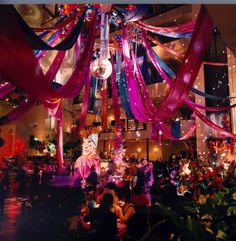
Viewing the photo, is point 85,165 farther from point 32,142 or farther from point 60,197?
point 32,142

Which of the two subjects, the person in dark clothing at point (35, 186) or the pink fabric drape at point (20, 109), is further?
the person in dark clothing at point (35, 186)

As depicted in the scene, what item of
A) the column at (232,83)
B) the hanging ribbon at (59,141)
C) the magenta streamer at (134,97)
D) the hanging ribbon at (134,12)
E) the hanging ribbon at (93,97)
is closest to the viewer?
the hanging ribbon at (134,12)

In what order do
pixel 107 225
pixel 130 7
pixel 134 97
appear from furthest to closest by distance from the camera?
pixel 134 97 → pixel 130 7 → pixel 107 225

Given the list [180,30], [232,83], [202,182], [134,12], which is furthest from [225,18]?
[232,83]

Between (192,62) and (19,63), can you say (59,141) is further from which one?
(192,62)

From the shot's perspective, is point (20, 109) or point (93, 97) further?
point (93, 97)

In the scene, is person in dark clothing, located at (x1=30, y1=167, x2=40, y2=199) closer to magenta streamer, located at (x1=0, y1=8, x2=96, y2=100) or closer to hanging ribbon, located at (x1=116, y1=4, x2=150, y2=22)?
magenta streamer, located at (x1=0, y1=8, x2=96, y2=100)

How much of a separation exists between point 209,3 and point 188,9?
804cm

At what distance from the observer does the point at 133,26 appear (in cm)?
523

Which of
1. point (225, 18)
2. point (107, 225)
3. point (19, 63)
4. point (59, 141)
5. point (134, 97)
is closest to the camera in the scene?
point (225, 18)

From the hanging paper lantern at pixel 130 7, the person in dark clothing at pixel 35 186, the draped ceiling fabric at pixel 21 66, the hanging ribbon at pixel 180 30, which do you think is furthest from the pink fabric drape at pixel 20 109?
the person in dark clothing at pixel 35 186

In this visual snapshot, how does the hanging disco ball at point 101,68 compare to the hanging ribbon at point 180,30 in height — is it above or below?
below

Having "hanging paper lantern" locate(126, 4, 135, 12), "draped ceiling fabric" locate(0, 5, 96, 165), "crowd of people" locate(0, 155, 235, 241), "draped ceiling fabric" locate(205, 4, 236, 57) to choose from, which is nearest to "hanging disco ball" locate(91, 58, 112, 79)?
"draped ceiling fabric" locate(0, 5, 96, 165)

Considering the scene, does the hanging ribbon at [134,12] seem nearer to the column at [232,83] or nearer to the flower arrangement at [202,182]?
the flower arrangement at [202,182]
